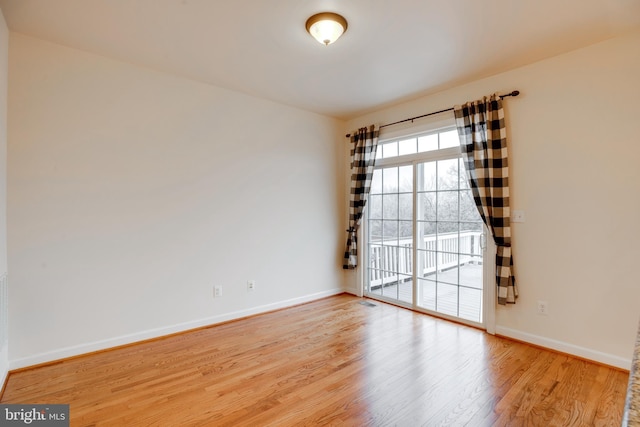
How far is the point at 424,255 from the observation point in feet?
12.6

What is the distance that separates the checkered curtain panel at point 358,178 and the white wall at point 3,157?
3490 millimetres

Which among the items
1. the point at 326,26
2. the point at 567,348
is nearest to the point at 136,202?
the point at 326,26

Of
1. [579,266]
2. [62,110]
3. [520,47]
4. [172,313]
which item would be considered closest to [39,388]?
[172,313]

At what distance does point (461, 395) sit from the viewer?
2105 millimetres

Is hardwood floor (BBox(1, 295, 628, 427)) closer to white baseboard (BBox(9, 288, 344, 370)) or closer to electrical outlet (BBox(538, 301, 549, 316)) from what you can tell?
white baseboard (BBox(9, 288, 344, 370))

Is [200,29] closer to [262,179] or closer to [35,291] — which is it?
[262,179]

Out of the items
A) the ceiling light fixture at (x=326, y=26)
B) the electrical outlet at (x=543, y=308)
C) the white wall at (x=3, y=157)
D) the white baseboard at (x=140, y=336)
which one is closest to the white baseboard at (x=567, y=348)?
the electrical outlet at (x=543, y=308)

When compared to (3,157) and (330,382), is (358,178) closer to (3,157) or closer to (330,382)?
(330,382)

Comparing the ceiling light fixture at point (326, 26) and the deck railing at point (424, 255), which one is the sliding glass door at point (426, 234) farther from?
the ceiling light fixture at point (326, 26)

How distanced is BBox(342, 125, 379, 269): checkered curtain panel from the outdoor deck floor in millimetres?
923

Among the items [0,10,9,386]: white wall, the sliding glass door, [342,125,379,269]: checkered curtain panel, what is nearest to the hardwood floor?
[0,10,9,386]: white wall

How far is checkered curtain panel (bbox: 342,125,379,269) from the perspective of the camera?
13.8 feet

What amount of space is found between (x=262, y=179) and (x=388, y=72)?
5.99ft

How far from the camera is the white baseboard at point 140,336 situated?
249 cm
